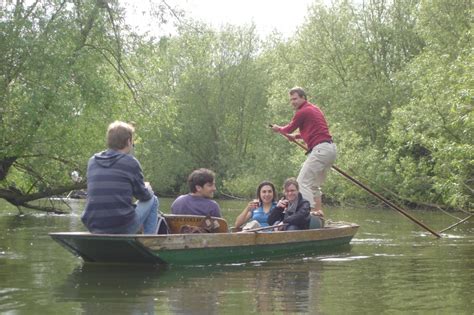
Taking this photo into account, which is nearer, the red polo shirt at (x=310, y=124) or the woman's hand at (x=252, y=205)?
the woman's hand at (x=252, y=205)

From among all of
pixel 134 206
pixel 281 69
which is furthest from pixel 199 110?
pixel 134 206

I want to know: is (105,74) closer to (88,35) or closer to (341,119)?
(88,35)

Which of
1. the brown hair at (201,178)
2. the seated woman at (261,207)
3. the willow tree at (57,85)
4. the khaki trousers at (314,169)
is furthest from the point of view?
the willow tree at (57,85)

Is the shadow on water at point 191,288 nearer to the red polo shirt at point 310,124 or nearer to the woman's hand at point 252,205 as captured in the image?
the woman's hand at point 252,205

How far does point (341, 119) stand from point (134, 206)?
2150 centimetres

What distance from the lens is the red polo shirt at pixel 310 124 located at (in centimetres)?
959

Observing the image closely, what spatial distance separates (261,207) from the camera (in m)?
8.90

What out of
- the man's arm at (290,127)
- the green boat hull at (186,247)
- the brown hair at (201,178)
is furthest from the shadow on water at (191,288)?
the man's arm at (290,127)

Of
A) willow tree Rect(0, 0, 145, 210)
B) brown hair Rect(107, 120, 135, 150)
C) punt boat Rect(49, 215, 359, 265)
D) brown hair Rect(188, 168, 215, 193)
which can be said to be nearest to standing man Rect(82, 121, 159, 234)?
brown hair Rect(107, 120, 135, 150)

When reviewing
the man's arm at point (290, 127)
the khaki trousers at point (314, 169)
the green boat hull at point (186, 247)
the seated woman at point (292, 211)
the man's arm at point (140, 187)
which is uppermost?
the man's arm at point (290, 127)

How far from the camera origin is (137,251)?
6.60m

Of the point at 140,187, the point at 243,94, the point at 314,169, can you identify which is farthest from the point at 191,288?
the point at 243,94

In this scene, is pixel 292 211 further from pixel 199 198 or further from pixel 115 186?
pixel 115 186

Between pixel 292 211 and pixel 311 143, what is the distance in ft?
4.41
